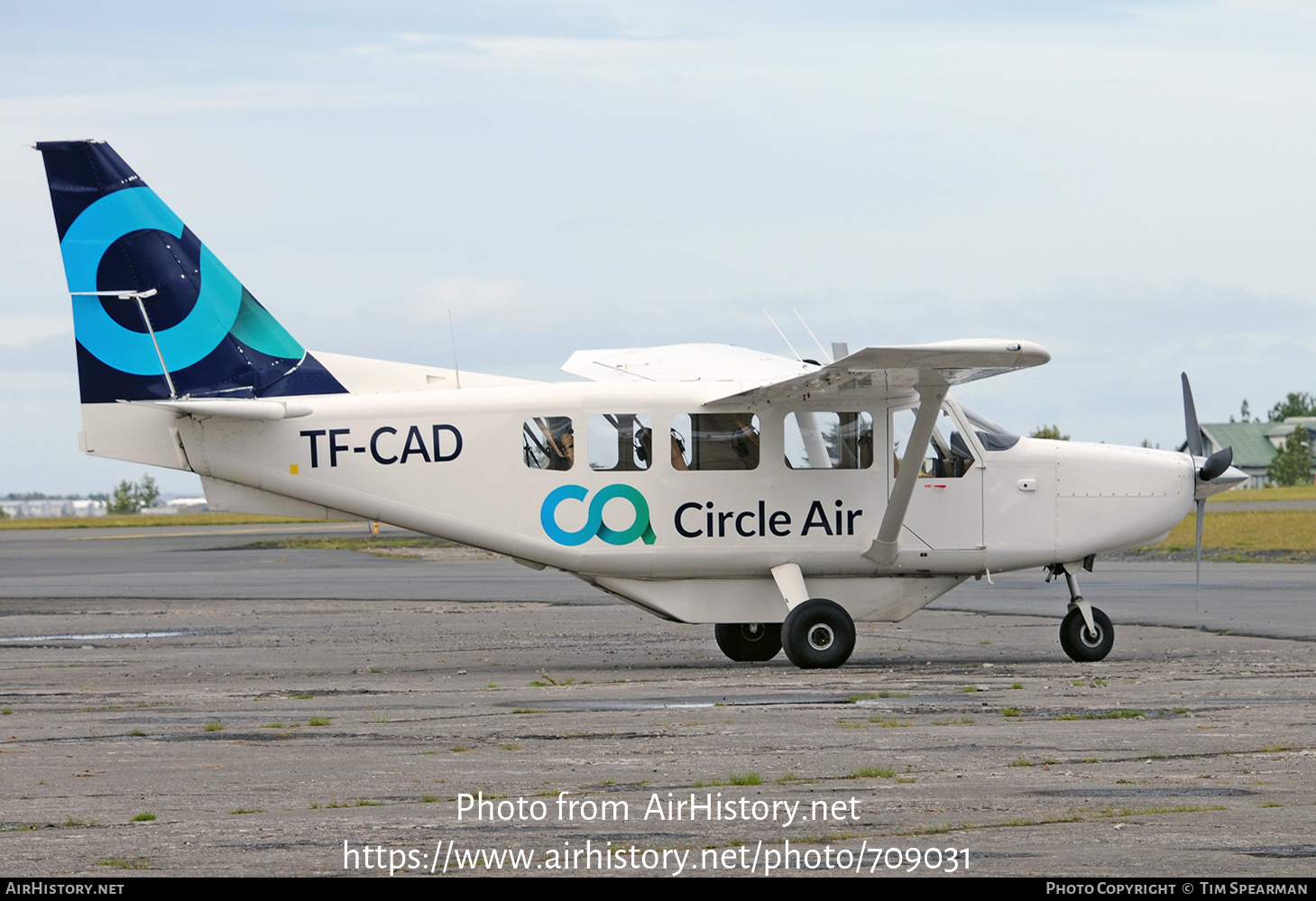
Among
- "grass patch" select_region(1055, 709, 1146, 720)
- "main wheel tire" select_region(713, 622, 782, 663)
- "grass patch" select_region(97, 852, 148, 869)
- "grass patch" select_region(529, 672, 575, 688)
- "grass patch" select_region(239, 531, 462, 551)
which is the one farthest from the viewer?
"grass patch" select_region(239, 531, 462, 551)

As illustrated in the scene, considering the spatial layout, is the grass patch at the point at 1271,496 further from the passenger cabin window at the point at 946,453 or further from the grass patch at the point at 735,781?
the grass patch at the point at 735,781

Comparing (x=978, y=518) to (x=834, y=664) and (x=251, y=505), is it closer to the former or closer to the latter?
(x=834, y=664)

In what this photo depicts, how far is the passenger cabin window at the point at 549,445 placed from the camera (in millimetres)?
15297

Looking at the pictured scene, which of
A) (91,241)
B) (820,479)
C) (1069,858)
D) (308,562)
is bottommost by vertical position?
(308,562)

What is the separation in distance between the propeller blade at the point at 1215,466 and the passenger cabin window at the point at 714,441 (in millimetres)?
4684

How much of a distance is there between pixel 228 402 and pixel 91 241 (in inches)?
80.0

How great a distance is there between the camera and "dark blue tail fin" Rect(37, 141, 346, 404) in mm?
14961

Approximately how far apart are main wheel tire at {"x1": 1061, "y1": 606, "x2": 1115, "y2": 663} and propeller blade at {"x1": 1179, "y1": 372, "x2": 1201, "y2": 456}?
2320 mm

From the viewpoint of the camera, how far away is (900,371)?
14.2m

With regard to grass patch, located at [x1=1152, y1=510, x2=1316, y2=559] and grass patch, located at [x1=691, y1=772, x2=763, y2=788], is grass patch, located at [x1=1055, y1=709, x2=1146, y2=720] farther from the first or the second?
grass patch, located at [x1=1152, y1=510, x2=1316, y2=559]

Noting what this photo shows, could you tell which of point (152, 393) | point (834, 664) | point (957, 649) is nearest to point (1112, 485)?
point (957, 649)

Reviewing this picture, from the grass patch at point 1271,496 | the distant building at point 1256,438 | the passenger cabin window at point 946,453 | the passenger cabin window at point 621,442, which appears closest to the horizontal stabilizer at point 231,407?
the passenger cabin window at point 621,442

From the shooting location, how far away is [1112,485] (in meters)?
16.0

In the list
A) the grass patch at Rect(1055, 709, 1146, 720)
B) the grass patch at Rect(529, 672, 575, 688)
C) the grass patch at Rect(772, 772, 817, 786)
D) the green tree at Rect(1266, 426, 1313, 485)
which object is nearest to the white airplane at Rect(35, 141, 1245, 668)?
the grass patch at Rect(529, 672, 575, 688)
